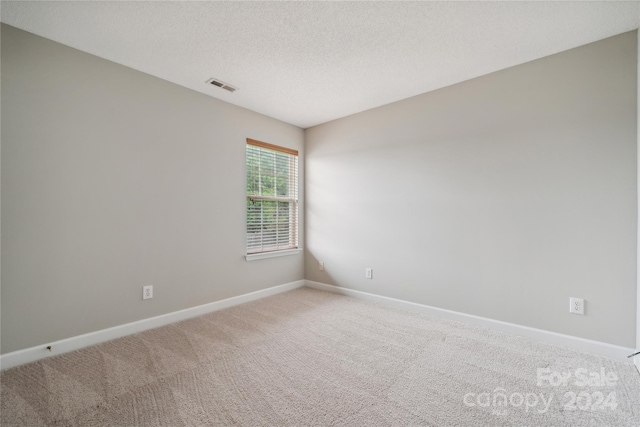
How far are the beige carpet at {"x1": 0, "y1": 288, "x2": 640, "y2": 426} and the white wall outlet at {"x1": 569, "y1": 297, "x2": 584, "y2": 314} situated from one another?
0.32 m

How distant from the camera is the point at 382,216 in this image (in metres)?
3.41

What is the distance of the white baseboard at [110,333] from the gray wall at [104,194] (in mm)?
50

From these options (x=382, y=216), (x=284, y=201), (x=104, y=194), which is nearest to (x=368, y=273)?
(x=382, y=216)

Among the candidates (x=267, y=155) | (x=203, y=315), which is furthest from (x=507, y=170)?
(x=203, y=315)

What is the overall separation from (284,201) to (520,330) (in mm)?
2974

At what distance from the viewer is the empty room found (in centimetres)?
175

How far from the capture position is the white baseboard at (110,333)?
1.99 metres

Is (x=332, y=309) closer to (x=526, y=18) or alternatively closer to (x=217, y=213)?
(x=217, y=213)

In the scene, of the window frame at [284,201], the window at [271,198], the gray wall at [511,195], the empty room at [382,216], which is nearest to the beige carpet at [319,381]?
the empty room at [382,216]

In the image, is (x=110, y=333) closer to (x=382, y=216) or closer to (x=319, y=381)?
(x=319, y=381)

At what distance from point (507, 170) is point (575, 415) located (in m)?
1.84

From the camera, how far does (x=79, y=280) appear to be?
7.42ft

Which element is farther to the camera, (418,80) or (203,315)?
(203,315)

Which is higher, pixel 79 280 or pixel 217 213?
pixel 217 213
